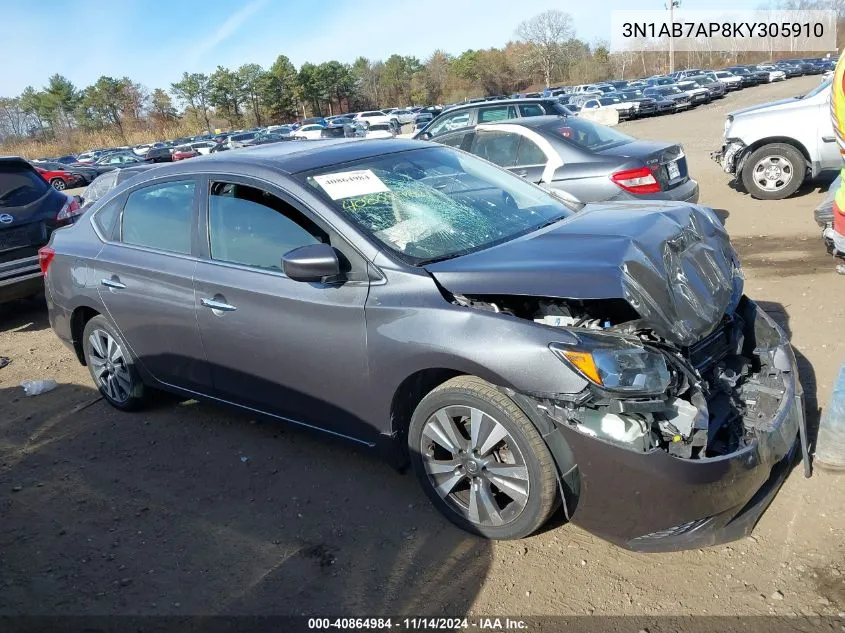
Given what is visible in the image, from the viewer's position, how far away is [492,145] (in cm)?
830

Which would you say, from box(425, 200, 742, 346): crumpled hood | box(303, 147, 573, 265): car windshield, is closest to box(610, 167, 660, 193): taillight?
box(303, 147, 573, 265): car windshield

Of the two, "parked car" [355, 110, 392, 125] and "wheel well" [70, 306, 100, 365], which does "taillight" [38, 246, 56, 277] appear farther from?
"parked car" [355, 110, 392, 125]

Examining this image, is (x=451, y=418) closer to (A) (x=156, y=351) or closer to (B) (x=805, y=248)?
(A) (x=156, y=351)

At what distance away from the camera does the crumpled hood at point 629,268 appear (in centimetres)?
295

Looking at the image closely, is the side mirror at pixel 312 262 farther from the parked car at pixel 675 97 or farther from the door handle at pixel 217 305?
the parked car at pixel 675 97

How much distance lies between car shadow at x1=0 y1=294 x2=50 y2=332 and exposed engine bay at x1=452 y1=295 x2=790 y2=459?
6566 millimetres

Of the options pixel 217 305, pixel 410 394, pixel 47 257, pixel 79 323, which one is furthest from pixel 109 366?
pixel 410 394

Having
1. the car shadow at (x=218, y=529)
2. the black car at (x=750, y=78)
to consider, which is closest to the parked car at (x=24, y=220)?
the car shadow at (x=218, y=529)

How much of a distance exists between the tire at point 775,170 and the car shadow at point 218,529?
320 inches

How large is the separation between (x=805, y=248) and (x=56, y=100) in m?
90.5

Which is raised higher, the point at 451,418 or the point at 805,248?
the point at 451,418

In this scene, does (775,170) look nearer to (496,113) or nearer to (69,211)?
(496,113)

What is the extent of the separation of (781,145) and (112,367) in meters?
8.92

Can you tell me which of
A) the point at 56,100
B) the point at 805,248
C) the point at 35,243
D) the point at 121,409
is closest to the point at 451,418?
the point at 121,409
